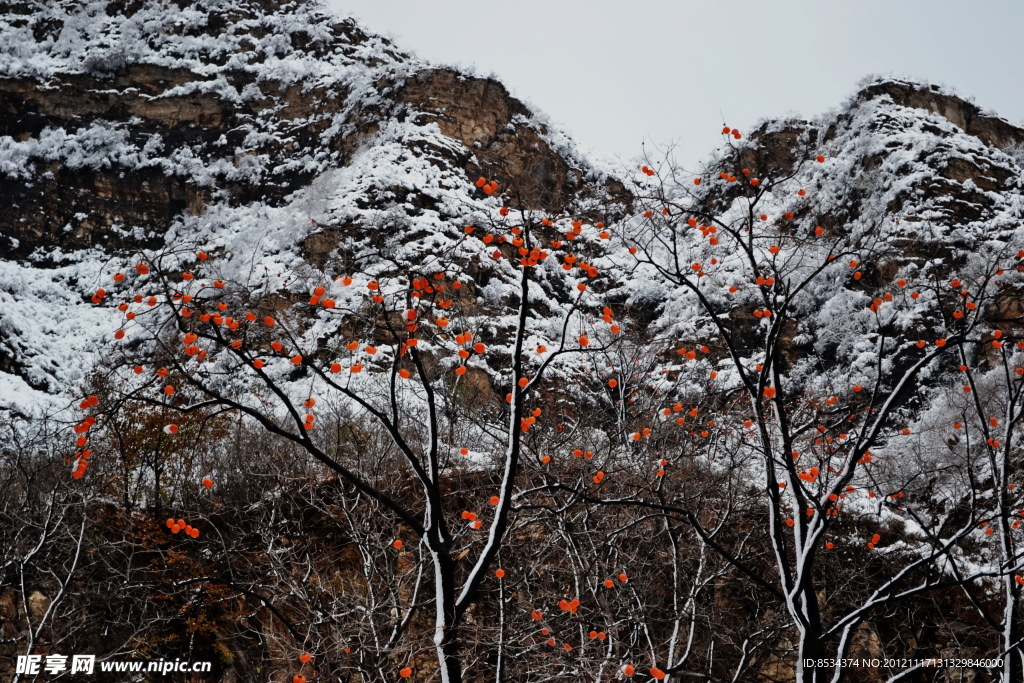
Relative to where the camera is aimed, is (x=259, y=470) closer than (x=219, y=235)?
Yes

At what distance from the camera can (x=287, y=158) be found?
36531 mm

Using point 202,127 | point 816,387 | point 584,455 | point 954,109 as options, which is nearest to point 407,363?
point 584,455

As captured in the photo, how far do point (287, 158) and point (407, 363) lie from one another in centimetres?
2256

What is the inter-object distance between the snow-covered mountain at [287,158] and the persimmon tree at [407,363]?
158 inches

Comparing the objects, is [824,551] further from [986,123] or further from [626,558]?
[986,123]

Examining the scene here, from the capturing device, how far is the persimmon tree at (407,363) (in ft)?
13.8

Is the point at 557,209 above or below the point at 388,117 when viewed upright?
below

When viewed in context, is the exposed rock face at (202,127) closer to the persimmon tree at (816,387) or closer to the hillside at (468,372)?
the hillside at (468,372)

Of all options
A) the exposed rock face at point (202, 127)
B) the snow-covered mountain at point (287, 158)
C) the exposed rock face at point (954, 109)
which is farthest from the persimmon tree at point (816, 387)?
the exposed rock face at point (202, 127)

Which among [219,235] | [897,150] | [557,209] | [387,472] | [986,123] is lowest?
[387,472]

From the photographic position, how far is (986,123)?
33.5 meters

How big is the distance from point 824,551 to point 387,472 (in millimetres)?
8018

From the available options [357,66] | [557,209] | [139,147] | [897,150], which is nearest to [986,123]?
[897,150]

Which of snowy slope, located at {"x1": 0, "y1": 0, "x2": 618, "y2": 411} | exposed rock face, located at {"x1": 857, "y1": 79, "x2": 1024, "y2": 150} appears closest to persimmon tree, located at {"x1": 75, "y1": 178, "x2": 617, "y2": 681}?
snowy slope, located at {"x1": 0, "y1": 0, "x2": 618, "y2": 411}
